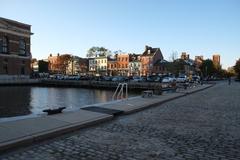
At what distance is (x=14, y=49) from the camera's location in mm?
78875

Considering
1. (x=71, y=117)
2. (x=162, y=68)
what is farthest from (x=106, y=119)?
(x=162, y=68)

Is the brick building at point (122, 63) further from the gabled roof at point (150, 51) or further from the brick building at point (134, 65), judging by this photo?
the gabled roof at point (150, 51)

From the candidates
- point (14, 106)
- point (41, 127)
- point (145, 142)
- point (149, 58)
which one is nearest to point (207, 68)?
point (149, 58)

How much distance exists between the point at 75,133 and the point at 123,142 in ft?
6.97

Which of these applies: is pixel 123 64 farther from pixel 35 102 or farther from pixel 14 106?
pixel 14 106

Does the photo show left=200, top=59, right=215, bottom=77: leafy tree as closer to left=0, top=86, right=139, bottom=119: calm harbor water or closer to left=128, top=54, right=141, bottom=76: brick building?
left=128, top=54, right=141, bottom=76: brick building

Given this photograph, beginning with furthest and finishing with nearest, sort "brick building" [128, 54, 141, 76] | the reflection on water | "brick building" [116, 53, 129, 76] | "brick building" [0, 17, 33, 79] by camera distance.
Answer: "brick building" [116, 53, 129, 76]
"brick building" [128, 54, 141, 76]
"brick building" [0, 17, 33, 79]
the reflection on water

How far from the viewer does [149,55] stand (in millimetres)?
118500

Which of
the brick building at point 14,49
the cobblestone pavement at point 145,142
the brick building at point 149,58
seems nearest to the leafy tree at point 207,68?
the brick building at point 149,58

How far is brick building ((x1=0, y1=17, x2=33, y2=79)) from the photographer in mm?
75062

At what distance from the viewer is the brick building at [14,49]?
75.1 meters

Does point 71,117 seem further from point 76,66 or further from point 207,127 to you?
point 76,66

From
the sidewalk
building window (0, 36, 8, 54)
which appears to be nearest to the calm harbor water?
the sidewalk

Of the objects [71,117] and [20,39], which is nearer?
[71,117]
